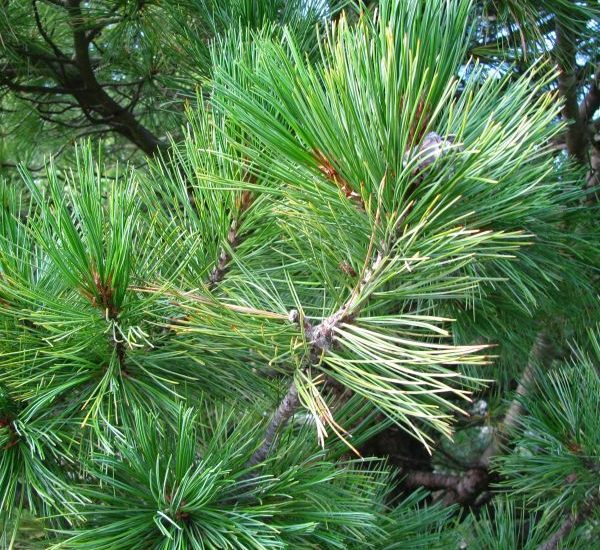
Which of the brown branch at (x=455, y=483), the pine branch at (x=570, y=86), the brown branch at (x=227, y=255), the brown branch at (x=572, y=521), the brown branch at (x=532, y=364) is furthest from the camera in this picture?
the brown branch at (x=455, y=483)

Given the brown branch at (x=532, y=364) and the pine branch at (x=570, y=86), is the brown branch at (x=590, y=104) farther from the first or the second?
the brown branch at (x=532, y=364)

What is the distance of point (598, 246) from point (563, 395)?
0.56 ft

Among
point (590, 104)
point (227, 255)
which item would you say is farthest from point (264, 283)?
point (590, 104)

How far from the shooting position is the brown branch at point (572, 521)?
0.77m

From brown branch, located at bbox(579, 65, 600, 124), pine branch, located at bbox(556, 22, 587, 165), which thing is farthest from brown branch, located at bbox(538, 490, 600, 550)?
brown branch, located at bbox(579, 65, 600, 124)

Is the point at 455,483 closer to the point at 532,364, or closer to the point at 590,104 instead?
the point at 532,364

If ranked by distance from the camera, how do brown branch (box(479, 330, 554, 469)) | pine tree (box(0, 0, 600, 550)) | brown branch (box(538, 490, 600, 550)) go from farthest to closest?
brown branch (box(479, 330, 554, 469)) < brown branch (box(538, 490, 600, 550)) < pine tree (box(0, 0, 600, 550))

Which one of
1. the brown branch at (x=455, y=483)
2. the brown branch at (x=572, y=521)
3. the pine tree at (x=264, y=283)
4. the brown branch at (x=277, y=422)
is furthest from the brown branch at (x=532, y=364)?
the brown branch at (x=277, y=422)

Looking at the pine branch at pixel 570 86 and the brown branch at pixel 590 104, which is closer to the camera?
the pine branch at pixel 570 86

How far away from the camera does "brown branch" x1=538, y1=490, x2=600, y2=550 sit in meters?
0.77

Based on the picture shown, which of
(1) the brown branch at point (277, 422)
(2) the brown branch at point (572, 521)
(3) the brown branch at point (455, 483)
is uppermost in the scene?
(1) the brown branch at point (277, 422)

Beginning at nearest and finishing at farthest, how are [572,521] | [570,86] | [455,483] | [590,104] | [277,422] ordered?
1. [277,422]
2. [572,521]
3. [570,86]
4. [590,104]
5. [455,483]

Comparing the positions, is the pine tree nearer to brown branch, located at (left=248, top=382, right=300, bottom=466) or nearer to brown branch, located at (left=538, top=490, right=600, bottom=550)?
brown branch, located at (left=248, top=382, right=300, bottom=466)

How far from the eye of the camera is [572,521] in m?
0.80
